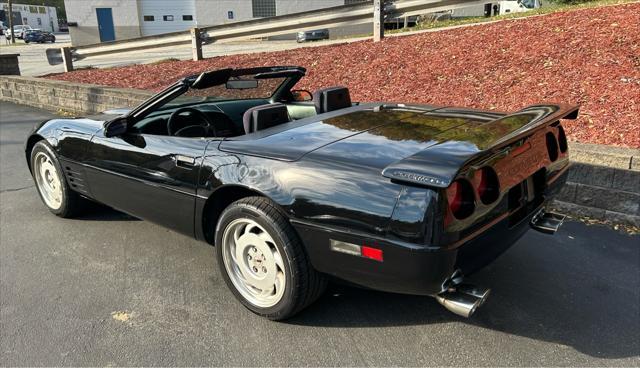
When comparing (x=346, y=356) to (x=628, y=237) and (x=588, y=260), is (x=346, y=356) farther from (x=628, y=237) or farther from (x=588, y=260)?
(x=628, y=237)

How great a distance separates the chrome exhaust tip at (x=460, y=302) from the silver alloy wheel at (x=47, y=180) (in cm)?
354

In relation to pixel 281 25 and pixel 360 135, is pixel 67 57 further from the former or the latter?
pixel 360 135

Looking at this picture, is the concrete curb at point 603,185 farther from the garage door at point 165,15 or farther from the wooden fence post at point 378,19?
the garage door at point 165,15

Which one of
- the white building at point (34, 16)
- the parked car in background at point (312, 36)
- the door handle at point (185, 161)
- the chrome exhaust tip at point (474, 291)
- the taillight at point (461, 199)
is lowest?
the chrome exhaust tip at point (474, 291)

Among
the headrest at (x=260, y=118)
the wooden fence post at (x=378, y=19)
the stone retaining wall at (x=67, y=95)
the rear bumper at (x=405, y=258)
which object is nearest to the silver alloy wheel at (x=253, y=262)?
the rear bumper at (x=405, y=258)

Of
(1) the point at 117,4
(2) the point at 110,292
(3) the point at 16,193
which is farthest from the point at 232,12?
(2) the point at 110,292

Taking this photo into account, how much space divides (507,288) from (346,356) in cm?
125

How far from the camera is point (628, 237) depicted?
390 cm

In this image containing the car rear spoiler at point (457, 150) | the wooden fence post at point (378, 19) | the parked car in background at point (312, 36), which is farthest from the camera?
the parked car in background at point (312, 36)

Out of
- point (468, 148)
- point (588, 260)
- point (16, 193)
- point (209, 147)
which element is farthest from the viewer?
point (16, 193)

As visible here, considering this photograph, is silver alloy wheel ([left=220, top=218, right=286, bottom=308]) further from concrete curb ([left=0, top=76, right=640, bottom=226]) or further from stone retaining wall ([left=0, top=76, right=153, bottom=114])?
stone retaining wall ([left=0, top=76, right=153, bottom=114])

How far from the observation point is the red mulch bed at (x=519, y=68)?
16.9ft

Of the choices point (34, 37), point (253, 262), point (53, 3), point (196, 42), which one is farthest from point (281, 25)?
point (53, 3)

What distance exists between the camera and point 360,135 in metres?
2.93
